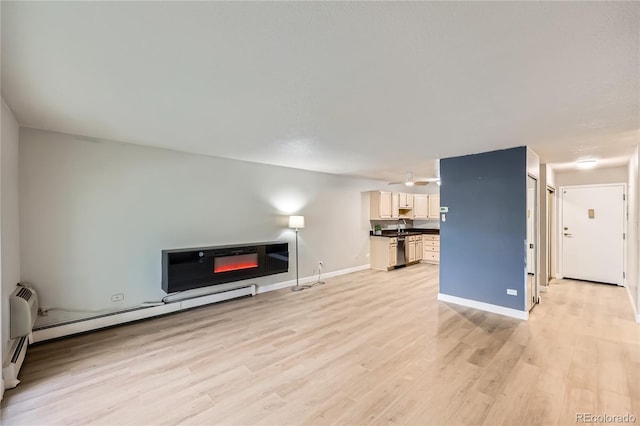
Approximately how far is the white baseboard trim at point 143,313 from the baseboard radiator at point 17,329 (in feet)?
1.65

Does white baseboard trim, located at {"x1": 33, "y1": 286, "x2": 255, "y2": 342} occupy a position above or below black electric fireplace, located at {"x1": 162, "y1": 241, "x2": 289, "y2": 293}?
below

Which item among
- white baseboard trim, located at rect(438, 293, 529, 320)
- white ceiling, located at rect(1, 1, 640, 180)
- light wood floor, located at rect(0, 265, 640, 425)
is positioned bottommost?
light wood floor, located at rect(0, 265, 640, 425)

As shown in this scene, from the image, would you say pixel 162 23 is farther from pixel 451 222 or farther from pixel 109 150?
pixel 451 222

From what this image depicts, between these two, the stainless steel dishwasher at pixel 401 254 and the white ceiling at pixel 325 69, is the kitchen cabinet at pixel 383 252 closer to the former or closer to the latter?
the stainless steel dishwasher at pixel 401 254

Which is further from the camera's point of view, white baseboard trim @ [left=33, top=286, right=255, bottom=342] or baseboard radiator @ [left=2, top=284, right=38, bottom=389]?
white baseboard trim @ [left=33, top=286, right=255, bottom=342]

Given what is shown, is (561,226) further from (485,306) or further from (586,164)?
(485,306)

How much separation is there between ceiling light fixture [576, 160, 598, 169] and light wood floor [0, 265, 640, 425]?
8.39 ft

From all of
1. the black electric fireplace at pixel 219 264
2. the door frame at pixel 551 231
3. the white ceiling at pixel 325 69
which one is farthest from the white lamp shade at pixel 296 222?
the door frame at pixel 551 231

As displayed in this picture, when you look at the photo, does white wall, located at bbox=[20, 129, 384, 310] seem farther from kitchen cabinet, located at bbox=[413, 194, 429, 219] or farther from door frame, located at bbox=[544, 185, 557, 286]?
door frame, located at bbox=[544, 185, 557, 286]

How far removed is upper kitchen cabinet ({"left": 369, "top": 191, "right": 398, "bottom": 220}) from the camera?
7.50m

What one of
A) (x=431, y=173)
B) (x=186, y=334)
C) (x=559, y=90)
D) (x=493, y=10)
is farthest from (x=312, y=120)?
(x=431, y=173)

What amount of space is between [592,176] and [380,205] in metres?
4.54

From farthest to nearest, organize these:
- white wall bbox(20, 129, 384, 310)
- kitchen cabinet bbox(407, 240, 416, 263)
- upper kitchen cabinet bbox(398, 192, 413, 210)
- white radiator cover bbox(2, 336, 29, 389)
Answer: upper kitchen cabinet bbox(398, 192, 413, 210), kitchen cabinet bbox(407, 240, 416, 263), white wall bbox(20, 129, 384, 310), white radiator cover bbox(2, 336, 29, 389)

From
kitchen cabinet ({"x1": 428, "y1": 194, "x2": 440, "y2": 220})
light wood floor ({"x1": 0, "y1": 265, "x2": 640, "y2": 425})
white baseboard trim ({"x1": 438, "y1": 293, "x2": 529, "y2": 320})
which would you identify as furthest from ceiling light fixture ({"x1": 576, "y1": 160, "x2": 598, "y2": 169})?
kitchen cabinet ({"x1": 428, "y1": 194, "x2": 440, "y2": 220})
